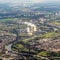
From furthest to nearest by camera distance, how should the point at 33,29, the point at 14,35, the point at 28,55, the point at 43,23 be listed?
the point at 43,23, the point at 33,29, the point at 14,35, the point at 28,55

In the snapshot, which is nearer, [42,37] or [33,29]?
[42,37]

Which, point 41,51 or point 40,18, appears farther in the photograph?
point 40,18

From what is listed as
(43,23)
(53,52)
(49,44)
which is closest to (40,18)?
(43,23)

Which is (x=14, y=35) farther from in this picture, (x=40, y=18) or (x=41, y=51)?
(x=40, y=18)

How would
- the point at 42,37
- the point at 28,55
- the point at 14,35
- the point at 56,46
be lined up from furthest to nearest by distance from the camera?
the point at 14,35 → the point at 42,37 → the point at 56,46 → the point at 28,55

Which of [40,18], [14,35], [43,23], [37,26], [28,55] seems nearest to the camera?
[28,55]

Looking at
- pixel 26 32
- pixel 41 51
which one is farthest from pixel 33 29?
pixel 41 51

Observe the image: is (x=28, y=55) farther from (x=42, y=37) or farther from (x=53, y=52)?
(x=42, y=37)

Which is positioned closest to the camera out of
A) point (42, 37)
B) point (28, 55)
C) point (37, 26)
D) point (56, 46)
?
point (28, 55)
